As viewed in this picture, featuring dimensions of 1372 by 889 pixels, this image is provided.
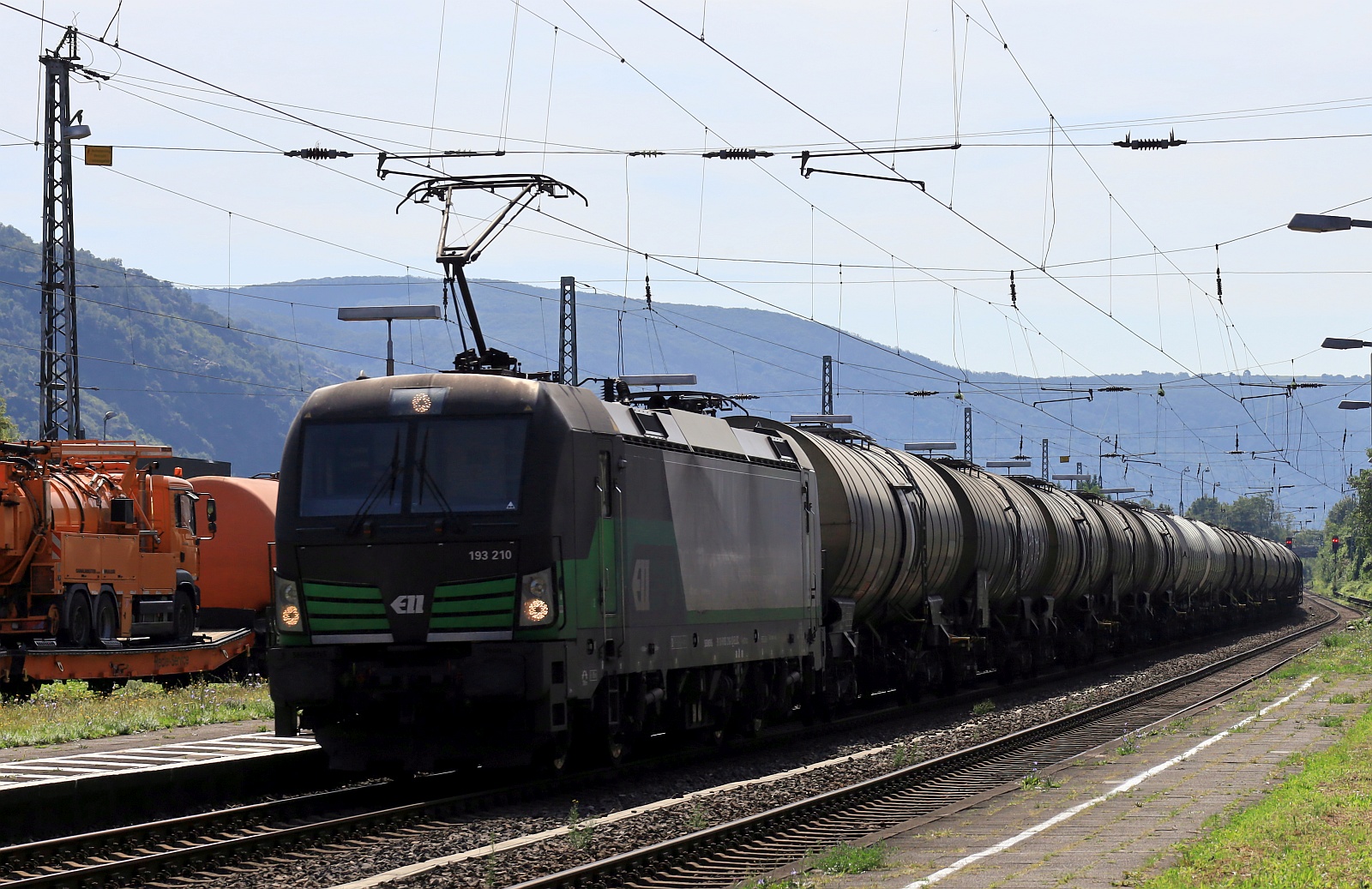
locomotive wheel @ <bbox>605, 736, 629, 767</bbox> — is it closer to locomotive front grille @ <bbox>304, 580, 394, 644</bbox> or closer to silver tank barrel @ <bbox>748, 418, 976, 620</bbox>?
locomotive front grille @ <bbox>304, 580, 394, 644</bbox>

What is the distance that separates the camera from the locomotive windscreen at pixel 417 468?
46.2ft

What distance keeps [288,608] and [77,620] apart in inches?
523

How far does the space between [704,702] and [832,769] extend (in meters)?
1.77

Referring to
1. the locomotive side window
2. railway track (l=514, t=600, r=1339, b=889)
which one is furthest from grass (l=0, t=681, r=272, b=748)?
railway track (l=514, t=600, r=1339, b=889)

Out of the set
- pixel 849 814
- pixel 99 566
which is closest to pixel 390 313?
pixel 99 566

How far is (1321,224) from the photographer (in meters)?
25.7

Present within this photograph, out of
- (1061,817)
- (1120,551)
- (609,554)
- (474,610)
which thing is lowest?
(1061,817)

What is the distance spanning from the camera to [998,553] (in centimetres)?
2983

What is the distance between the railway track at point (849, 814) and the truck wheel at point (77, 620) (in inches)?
592

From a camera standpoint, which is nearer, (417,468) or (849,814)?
(849,814)

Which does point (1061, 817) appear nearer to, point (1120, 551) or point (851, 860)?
point (851, 860)

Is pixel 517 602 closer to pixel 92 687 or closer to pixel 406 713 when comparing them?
pixel 406 713

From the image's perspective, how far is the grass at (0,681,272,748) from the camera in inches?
706

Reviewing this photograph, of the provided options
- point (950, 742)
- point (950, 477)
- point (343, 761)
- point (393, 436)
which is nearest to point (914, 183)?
point (950, 477)
